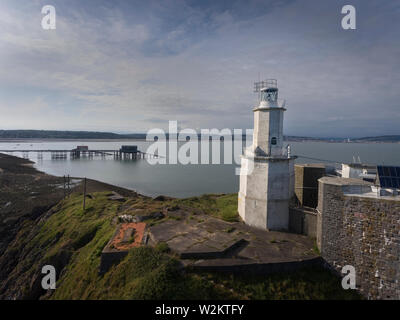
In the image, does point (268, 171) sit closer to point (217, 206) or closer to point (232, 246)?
point (232, 246)

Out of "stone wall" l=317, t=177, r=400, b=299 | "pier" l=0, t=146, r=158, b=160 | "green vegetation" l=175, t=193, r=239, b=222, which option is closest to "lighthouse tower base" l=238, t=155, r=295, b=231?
"green vegetation" l=175, t=193, r=239, b=222

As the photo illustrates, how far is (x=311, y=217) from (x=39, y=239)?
2156 centimetres

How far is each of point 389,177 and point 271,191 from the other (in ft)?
18.2

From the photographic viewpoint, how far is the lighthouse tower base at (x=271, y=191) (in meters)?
13.7

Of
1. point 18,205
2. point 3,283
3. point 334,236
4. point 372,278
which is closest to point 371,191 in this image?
point 334,236

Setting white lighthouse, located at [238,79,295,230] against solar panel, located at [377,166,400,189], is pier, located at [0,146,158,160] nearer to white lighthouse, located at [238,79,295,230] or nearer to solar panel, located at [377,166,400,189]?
white lighthouse, located at [238,79,295,230]

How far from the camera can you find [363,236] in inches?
375

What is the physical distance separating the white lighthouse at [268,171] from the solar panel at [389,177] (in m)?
→ 4.52

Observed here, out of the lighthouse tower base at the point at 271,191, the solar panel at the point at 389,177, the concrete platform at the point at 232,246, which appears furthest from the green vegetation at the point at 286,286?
the solar panel at the point at 389,177

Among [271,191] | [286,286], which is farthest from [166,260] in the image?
[271,191]
